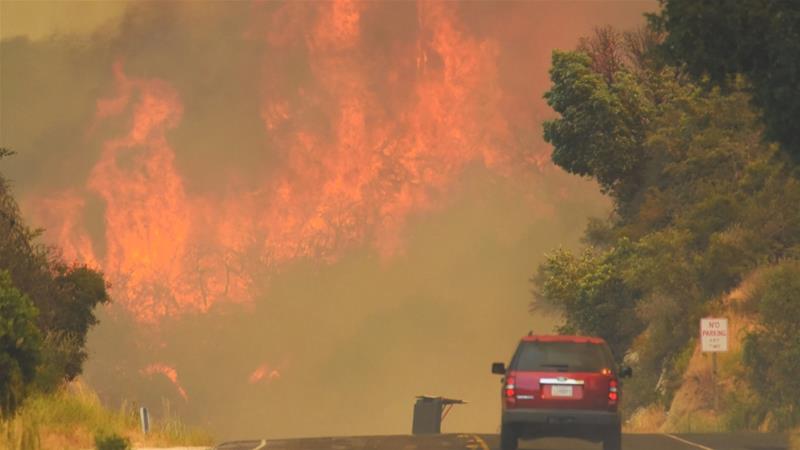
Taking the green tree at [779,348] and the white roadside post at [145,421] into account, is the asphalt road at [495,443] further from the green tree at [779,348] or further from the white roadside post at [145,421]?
the green tree at [779,348]

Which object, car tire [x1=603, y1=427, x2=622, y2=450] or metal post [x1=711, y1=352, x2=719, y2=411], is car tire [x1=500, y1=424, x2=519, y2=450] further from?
metal post [x1=711, y1=352, x2=719, y2=411]

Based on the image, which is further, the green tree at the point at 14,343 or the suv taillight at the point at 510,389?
the green tree at the point at 14,343

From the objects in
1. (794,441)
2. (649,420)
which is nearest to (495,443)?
(794,441)

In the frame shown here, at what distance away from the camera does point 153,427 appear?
39469 millimetres

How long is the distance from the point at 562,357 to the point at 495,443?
18.7ft

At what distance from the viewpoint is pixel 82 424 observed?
1447 inches

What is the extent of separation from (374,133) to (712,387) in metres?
139

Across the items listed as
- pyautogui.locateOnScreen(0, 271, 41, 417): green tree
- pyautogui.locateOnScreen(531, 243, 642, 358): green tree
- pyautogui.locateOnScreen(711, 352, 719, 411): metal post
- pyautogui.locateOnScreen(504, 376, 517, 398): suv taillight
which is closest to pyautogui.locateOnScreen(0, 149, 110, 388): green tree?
pyautogui.locateOnScreen(0, 271, 41, 417): green tree

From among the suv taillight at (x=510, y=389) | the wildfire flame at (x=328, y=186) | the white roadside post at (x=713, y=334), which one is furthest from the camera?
the wildfire flame at (x=328, y=186)

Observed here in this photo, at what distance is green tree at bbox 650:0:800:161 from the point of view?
92.6 feet

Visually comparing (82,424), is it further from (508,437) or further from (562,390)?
(562,390)

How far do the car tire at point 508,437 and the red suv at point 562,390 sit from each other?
0.11ft

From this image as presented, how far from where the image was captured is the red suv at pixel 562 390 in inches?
1209

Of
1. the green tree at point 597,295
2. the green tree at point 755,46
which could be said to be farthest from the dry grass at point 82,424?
the green tree at point 597,295
